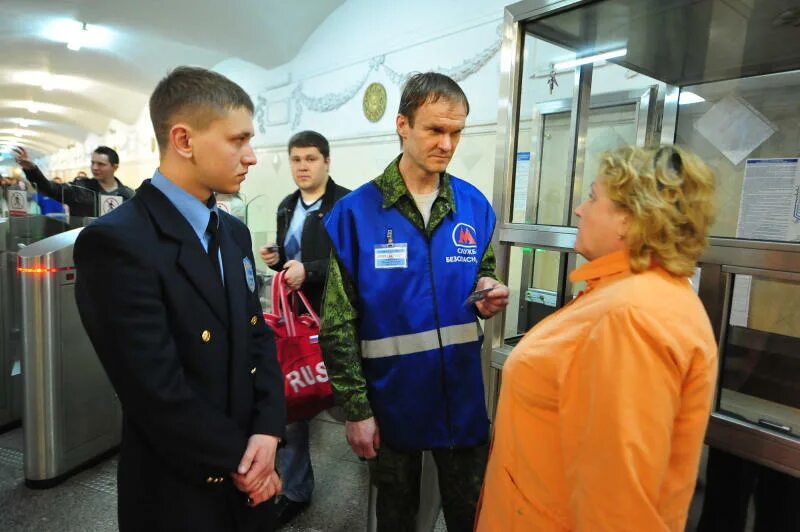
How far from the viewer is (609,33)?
1677 mm

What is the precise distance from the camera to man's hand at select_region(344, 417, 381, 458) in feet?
4.68

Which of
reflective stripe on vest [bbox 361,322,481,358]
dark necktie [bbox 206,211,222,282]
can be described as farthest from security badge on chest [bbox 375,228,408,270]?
dark necktie [bbox 206,211,222,282]

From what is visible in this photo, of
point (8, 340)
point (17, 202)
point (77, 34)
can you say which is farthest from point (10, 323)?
point (77, 34)

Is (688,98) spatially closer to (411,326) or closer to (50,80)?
(411,326)

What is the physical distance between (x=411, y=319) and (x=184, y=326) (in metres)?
0.64

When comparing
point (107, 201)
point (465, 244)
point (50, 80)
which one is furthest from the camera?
point (50, 80)

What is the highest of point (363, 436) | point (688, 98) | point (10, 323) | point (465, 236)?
point (688, 98)

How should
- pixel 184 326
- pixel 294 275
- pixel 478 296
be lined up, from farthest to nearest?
pixel 294 275
pixel 478 296
pixel 184 326

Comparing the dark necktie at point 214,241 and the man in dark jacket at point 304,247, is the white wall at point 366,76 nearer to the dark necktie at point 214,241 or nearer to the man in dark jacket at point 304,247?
the man in dark jacket at point 304,247

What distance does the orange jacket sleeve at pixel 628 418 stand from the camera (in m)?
0.83

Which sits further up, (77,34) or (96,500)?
(77,34)

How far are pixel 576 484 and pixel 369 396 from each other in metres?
0.73

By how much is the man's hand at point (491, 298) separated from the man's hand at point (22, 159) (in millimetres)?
4031

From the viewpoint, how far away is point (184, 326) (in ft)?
3.53
